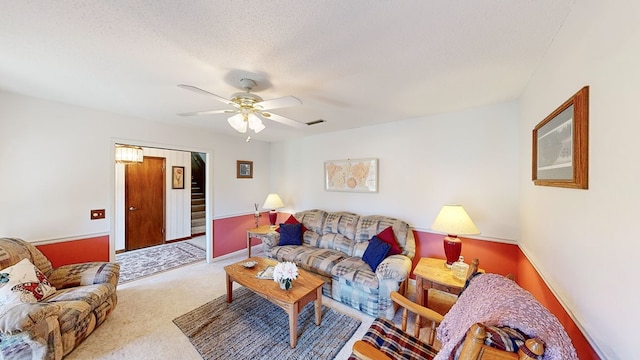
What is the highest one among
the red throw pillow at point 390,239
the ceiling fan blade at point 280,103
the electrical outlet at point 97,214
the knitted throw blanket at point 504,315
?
the ceiling fan blade at point 280,103

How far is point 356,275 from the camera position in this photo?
2447mm

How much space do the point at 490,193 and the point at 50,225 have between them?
198 inches

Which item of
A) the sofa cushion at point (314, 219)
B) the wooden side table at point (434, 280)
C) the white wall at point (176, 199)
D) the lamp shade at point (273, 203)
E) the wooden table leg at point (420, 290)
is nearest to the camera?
the wooden side table at point (434, 280)

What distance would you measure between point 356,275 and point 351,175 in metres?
1.67

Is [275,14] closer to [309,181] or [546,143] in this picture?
[546,143]

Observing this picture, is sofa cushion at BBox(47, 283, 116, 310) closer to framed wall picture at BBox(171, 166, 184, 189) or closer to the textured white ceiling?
the textured white ceiling

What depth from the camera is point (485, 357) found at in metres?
0.73

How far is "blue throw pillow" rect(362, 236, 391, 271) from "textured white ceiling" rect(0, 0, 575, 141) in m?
1.68

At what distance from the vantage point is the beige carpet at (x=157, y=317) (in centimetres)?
184

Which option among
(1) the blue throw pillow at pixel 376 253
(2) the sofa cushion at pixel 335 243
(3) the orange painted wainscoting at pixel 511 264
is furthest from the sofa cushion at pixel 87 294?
(3) the orange painted wainscoting at pixel 511 264

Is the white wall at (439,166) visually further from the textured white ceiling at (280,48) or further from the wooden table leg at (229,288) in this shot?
the wooden table leg at (229,288)

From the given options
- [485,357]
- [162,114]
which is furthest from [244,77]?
[485,357]

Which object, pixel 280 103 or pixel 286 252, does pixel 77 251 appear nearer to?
pixel 286 252

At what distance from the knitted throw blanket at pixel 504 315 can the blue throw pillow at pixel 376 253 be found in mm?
1201
